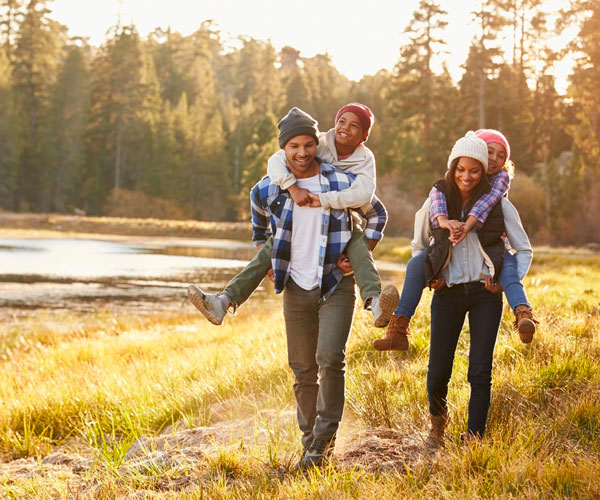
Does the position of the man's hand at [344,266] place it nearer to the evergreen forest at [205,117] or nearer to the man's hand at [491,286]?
the man's hand at [491,286]

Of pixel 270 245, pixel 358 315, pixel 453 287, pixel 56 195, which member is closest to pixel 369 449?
pixel 453 287

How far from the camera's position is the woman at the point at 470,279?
12.3ft

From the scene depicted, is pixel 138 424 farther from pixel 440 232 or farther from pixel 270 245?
pixel 440 232

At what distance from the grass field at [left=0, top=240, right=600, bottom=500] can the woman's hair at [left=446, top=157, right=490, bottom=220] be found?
1.17m

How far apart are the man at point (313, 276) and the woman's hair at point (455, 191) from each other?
0.38 m

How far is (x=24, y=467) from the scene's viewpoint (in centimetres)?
492

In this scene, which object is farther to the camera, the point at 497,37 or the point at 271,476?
the point at 497,37

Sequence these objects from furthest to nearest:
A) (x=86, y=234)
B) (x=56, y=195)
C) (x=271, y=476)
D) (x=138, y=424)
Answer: (x=56, y=195), (x=86, y=234), (x=138, y=424), (x=271, y=476)

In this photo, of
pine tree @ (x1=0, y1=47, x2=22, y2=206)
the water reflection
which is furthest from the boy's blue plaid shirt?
pine tree @ (x1=0, y1=47, x2=22, y2=206)

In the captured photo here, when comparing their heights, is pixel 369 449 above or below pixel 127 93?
below

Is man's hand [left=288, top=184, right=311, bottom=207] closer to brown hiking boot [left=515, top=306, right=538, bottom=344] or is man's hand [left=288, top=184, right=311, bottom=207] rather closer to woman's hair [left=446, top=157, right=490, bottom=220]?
woman's hair [left=446, top=157, right=490, bottom=220]

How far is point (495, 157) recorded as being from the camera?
3975 mm

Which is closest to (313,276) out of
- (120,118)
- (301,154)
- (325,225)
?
(325,225)

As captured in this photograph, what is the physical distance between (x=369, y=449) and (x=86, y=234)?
4691cm
